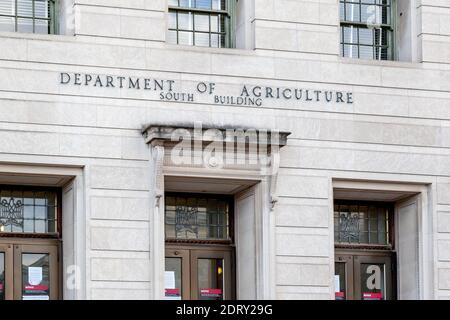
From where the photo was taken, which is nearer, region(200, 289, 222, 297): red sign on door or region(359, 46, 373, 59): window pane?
region(200, 289, 222, 297): red sign on door

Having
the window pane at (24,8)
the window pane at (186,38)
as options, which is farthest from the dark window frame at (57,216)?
the window pane at (186,38)

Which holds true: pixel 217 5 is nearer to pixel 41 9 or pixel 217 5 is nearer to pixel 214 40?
pixel 214 40

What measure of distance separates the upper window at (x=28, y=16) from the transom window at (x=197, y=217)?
12.9 feet

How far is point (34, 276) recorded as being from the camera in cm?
2888

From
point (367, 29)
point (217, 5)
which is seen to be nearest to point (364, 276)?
point (367, 29)

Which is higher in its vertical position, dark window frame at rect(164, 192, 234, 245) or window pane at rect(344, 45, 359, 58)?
window pane at rect(344, 45, 359, 58)

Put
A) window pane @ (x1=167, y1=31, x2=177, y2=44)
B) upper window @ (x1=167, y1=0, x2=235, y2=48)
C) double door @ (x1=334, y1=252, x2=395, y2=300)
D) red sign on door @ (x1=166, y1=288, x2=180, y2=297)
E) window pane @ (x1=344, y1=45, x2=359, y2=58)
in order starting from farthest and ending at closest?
window pane @ (x1=344, y1=45, x2=359, y2=58) → double door @ (x1=334, y1=252, x2=395, y2=300) → upper window @ (x1=167, y1=0, x2=235, y2=48) → window pane @ (x1=167, y1=31, x2=177, y2=44) → red sign on door @ (x1=166, y1=288, x2=180, y2=297)

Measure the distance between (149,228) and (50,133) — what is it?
244 cm

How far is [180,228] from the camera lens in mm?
29984

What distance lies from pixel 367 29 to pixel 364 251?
4.34m

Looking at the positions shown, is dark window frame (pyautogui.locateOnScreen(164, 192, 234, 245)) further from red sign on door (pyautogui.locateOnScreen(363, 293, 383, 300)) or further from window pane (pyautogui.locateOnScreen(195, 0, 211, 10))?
window pane (pyautogui.locateOnScreen(195, 0, 211, 10))

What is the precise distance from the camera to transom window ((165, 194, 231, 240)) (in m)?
30.0

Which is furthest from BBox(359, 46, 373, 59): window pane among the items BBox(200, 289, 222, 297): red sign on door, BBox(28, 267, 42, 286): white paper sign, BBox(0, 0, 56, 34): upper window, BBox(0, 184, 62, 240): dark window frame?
BBox(28, 267, 42, 286): white paper sign

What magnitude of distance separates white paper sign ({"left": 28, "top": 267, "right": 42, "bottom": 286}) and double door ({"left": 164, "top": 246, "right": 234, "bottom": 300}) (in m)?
2.36
